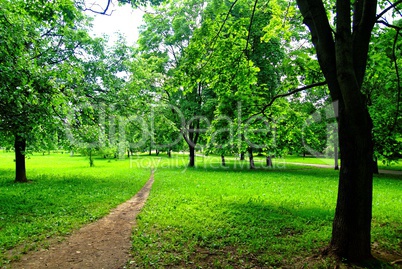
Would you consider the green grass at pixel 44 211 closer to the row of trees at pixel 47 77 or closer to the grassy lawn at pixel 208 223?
the grassy lawn at pixel 208 223

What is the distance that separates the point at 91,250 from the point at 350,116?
6.18 metres

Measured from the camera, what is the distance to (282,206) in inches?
382

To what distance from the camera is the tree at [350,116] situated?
431 cm

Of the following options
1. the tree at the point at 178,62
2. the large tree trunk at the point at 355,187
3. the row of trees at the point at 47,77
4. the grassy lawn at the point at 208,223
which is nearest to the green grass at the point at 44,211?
the grassy lawn at the point at 208,223

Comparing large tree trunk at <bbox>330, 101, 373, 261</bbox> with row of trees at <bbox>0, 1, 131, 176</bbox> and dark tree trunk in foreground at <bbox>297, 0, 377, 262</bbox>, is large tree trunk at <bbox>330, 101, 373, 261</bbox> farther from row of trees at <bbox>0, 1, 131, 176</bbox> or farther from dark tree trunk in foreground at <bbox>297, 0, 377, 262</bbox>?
row of trees at <bbox>0, 1, 131, 176</bbox>

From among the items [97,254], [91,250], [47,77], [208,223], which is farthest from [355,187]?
[47,77]

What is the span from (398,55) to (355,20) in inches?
128

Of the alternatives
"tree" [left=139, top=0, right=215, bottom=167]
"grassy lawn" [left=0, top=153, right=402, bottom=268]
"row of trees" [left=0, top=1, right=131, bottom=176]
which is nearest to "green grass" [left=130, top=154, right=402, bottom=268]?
"grassy lawn" [left=0, top=153, right=402, bottom=268]

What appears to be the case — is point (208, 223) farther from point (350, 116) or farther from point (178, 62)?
point (178, 62)

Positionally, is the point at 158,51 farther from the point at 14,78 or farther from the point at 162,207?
the point at 14,78

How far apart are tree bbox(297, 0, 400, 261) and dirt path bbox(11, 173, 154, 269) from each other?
444 cm

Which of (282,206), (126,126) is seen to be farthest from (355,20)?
(126,126)

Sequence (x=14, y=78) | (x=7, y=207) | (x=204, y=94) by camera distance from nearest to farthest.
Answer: (x=14, y=78), (x=7, y=207), (x=204, y=94)

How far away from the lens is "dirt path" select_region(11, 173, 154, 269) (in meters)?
5.00
